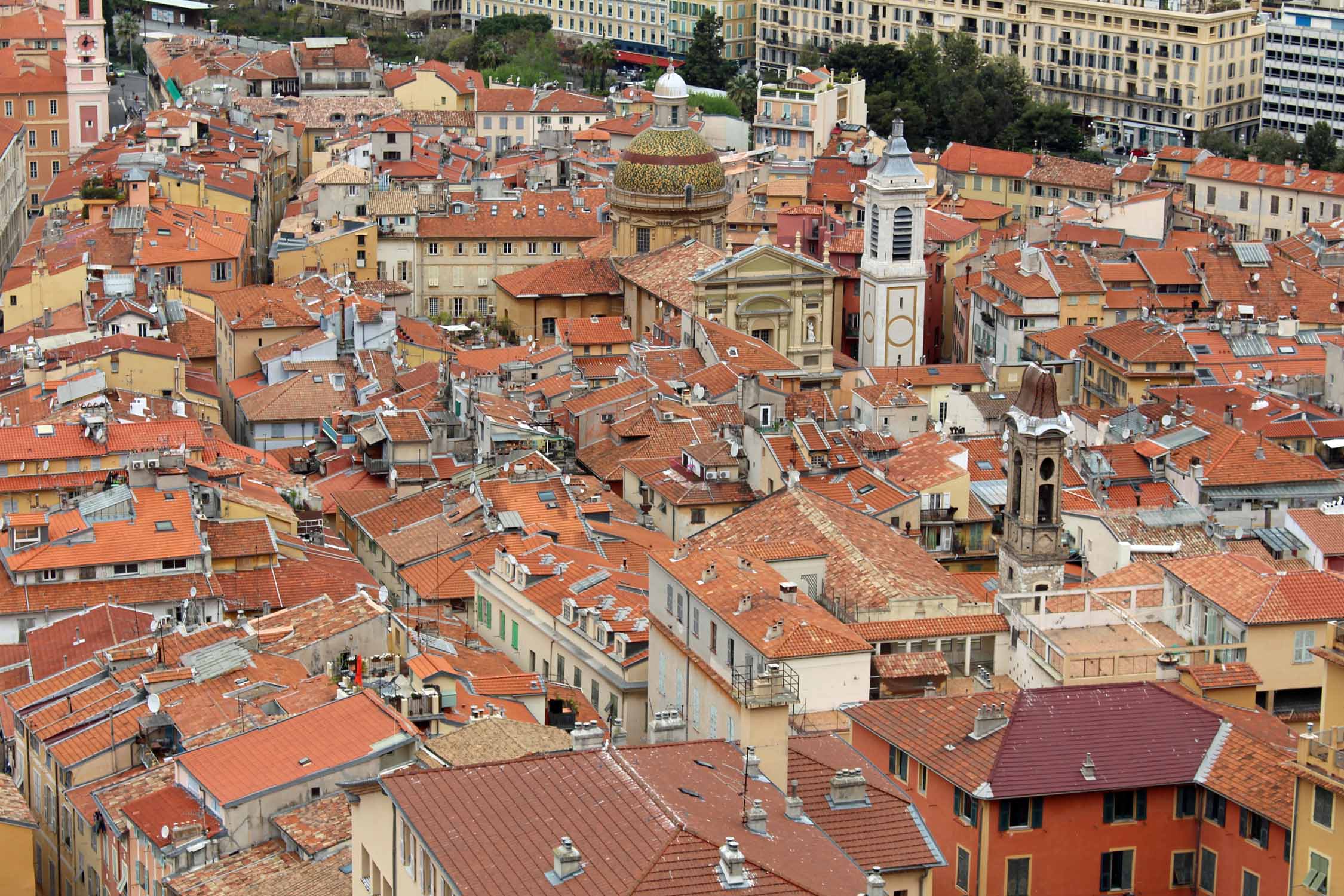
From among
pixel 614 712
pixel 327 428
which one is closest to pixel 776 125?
pixel 327 428

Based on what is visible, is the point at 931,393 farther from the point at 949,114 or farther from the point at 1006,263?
the point at 949,114

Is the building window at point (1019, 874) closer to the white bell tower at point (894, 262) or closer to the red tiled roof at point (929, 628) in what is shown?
the red tiled roof at point (929, 628)

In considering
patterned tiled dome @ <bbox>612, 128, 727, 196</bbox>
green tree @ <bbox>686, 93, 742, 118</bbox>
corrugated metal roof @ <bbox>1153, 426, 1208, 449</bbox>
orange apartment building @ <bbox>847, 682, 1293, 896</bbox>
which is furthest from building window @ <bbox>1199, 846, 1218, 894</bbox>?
green tree @ <bbox>686, 93, 742, 118</bbox>

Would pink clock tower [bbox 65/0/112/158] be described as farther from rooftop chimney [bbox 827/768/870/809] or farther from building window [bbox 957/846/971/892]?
rooftop chimney [bbox 827/768/870/809]

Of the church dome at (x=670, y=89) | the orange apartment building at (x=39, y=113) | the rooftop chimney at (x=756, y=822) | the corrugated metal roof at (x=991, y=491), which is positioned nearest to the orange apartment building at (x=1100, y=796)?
the rooftop chimney at (x=756, y=822)

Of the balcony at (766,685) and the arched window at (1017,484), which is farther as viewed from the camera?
the arched window at (1017,484)

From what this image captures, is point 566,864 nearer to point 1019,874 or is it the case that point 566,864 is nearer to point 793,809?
point 793,809
